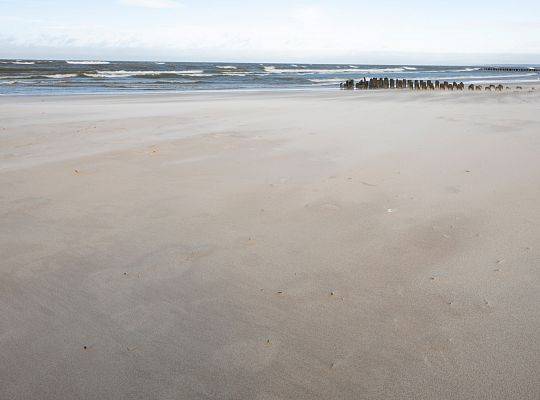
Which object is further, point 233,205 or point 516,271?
point 233,205

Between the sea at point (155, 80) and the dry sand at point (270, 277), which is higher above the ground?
the sea at point (155, 80)

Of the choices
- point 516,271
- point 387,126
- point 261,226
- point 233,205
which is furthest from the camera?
point 387,126

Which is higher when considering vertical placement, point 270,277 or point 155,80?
point 155,80

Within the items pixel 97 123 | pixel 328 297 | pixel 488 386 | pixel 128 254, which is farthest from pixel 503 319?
pixel 97 123

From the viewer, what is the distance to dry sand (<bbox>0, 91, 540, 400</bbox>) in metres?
2.15

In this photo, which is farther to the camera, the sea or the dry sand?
the sea

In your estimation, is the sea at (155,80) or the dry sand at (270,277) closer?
the dry sand at (270,277)

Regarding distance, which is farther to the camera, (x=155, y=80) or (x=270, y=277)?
(x=155, y=80)

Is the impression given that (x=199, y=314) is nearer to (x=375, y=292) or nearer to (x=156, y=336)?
(x=156, y=336)

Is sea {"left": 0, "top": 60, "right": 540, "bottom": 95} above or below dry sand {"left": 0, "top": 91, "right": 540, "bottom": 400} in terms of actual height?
above

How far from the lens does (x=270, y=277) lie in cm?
306

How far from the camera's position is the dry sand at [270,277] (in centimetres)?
215

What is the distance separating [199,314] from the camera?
263 centimetres

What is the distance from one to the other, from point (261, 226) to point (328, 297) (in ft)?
4.02
